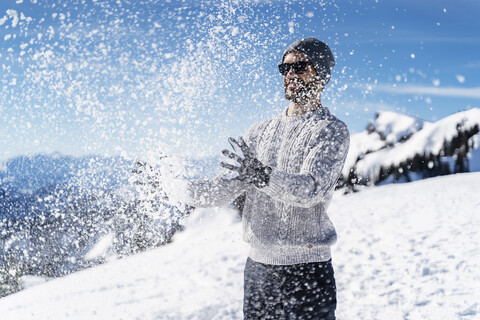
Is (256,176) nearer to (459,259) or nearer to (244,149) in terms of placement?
(244,149)

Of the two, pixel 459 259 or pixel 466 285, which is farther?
pixel 459 259

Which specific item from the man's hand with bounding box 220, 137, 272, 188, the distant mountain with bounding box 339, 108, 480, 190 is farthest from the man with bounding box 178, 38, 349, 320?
the distant mountain with bounding box 339, 108, 480, 190

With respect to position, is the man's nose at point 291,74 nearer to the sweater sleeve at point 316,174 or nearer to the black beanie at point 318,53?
the black beanie at point 318,53

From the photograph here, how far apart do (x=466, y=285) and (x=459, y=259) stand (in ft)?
3.93

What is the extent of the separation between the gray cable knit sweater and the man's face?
11 cm

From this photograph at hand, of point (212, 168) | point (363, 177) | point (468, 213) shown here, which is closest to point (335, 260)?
point (468, 213)

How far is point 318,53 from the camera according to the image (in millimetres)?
2424

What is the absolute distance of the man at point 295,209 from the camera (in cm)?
226

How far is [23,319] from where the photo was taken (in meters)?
6.89

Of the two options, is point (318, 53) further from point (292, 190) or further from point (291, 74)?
point (292, 190)

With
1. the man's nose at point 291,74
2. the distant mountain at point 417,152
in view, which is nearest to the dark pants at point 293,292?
the man's nose at point 291,74

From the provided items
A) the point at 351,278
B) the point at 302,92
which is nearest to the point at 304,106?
the point at 302,92

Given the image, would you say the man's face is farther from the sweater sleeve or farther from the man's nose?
the sweater sleeve

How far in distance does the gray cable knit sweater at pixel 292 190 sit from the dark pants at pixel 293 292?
5 cm
